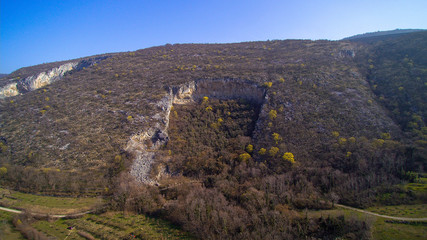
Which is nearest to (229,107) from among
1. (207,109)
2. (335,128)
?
(207,109)

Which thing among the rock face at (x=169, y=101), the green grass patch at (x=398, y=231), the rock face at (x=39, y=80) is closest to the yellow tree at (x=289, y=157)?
the green grass patch at (x=398, y=231)

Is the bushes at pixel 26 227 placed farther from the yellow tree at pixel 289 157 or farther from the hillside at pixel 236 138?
the yellow tree at pixel 289 157

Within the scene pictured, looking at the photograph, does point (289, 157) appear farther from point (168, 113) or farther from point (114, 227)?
point (168, 113)

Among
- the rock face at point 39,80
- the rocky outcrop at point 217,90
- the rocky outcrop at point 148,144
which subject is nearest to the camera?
the rocky outcrop at point 148,144

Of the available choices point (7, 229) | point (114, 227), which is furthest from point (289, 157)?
point (7, 229)

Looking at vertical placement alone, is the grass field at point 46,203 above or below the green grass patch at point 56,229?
above

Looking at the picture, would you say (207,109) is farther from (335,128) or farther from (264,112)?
(335,128)
